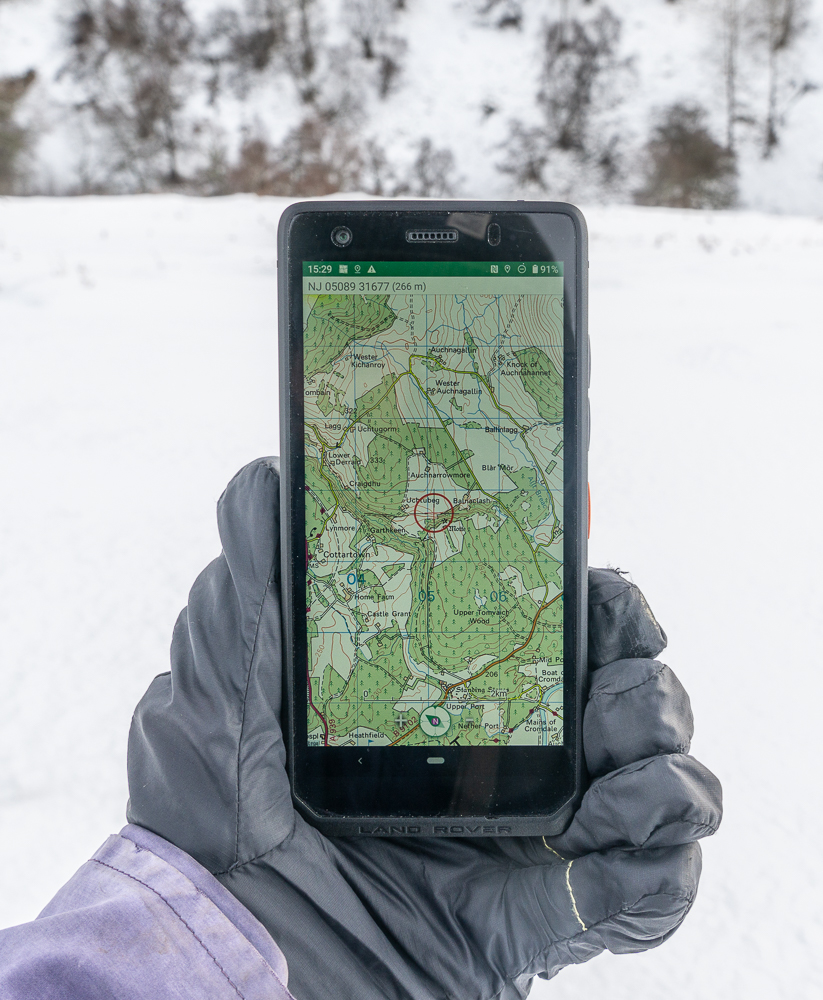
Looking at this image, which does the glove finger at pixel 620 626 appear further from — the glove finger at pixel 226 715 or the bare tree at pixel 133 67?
the bare tree at pixel 133 67

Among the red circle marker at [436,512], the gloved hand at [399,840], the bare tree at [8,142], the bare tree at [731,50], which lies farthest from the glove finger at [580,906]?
the bare tree at [731,50]

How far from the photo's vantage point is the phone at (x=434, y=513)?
0.56 meters

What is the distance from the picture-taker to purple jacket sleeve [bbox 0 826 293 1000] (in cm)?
41

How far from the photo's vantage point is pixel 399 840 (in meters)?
0.60

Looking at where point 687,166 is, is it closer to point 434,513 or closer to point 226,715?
point 434,513

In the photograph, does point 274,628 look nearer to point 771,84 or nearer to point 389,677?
point 389,677

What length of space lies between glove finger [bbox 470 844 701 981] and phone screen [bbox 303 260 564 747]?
101mm

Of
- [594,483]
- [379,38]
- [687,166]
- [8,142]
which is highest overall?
[379,38]

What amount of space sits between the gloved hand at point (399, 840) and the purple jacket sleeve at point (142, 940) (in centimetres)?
4

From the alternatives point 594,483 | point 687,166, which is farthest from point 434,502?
point 687,166

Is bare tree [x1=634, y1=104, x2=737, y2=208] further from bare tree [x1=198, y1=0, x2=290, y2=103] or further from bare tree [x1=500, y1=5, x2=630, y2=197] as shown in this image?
bare tree [x1=198, y1=0, x2=290, y2=103]

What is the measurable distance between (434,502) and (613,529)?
887 mm

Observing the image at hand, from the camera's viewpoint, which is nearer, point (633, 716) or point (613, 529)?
point (633, 716)

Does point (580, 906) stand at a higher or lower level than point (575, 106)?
lower
